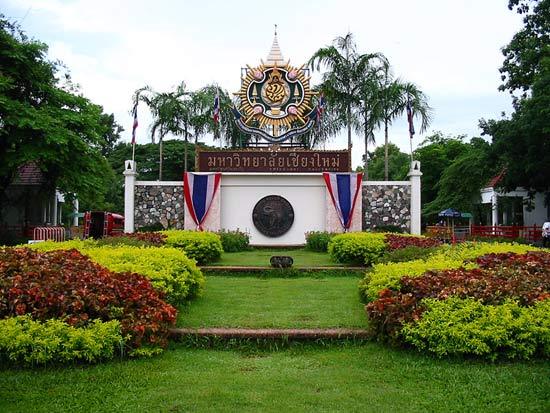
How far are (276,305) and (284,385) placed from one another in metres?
3.46

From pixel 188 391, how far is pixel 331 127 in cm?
2009

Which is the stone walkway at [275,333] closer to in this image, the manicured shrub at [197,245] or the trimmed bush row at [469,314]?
the trimmed bush row at [469,314]

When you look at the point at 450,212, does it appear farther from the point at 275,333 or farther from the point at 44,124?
the point at 275,333

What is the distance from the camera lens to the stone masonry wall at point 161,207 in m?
21.3

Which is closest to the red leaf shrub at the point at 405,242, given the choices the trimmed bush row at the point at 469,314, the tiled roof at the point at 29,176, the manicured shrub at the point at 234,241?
the manicured shrub at the point at 234,241

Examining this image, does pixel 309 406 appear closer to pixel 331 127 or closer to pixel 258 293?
pixel 258 293

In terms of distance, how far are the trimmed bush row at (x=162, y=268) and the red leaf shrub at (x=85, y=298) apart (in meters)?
0.61

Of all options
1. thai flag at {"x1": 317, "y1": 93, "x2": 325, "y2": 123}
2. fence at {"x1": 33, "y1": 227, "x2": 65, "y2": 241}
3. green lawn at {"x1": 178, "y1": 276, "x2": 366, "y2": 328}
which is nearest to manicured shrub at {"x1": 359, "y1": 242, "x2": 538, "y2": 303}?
green lawn at {"x1": 178, "y1": 276, "x2": 366, "y2": 328}

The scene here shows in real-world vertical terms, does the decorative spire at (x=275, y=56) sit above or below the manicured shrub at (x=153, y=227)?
above

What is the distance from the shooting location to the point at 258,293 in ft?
32.2

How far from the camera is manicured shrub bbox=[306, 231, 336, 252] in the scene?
18.3 m

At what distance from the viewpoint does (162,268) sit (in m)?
8.12

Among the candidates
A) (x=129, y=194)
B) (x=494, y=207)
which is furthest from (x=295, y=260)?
(x=494, y=207)

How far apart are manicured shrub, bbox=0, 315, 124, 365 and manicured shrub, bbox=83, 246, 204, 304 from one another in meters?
1.80
